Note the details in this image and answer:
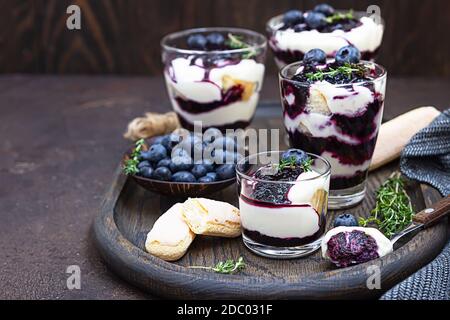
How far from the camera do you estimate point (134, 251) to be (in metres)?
1.28

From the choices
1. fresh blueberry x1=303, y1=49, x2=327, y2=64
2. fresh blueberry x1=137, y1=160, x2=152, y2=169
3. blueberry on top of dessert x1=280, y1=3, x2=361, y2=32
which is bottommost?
fresh blueberry x1=137, y1=160, x2=152, y2=169

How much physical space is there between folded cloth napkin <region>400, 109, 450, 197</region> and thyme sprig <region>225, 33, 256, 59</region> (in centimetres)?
41

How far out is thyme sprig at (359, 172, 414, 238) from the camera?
1.37 m

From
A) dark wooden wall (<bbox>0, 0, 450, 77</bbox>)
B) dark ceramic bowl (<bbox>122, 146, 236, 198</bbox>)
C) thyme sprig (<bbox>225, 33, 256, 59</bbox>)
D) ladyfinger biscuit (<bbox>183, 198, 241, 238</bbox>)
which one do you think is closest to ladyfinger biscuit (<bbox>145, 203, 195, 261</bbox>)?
ladyfinger biscuit (<bbox>183, 198, 241, 238</bbox>)

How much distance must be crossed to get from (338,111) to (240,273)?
1.12 feet

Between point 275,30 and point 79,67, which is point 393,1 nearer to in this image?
point 275,30

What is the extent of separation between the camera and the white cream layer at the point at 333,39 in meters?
1.69

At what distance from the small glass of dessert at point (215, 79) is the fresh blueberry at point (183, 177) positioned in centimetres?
30

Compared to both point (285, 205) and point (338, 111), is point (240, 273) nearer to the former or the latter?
point (285, 205)

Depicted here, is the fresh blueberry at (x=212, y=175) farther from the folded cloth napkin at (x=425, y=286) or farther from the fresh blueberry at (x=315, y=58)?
the folded cloth napkin at (x=425, y=286)

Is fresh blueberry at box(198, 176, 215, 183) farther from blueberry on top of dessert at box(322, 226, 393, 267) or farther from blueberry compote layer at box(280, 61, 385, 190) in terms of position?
blueberry on top of dessert at box(322, 226, 393, 267)

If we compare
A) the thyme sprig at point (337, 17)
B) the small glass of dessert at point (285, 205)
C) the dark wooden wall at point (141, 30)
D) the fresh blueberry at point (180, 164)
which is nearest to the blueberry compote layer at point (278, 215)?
the small glass of dessert at point (285, 205)

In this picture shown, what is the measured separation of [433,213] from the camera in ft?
4.35
